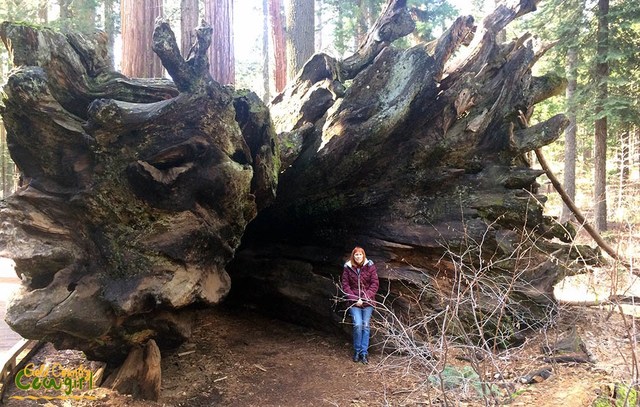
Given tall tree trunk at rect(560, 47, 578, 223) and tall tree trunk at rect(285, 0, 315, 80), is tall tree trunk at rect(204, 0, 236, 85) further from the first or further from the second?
→ tall tree trunk at rect(560, 47, 578, 223)

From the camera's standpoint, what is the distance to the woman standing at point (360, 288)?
6227 millimetres

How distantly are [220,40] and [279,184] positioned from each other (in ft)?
11.0

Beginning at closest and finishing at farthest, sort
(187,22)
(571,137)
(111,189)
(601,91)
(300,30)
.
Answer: (111,189), (187,22), (300,30), (601,91), (571,137)

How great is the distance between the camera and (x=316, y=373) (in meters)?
5.88

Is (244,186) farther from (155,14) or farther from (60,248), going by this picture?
(155,14)

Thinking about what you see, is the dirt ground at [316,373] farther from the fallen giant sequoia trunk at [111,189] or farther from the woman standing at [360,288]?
the fallen giant sequoia trunk at [111,189]

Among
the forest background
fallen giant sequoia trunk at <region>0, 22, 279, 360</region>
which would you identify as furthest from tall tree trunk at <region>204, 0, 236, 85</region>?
fallen giant sequoia trunk at <region>0, 22, 279, 360</region>

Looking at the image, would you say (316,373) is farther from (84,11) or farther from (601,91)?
(84,11)

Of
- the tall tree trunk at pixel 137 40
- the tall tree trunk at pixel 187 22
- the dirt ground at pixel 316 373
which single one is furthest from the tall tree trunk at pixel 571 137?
the tall tree trunk at pixel 137 40

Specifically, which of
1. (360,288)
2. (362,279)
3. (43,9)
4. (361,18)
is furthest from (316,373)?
(43,9)

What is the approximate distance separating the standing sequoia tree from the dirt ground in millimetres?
532

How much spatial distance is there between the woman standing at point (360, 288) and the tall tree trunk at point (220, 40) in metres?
4.50

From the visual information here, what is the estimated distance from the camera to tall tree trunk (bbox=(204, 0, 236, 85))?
330 inches

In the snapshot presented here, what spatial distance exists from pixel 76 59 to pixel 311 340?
4980 mm
